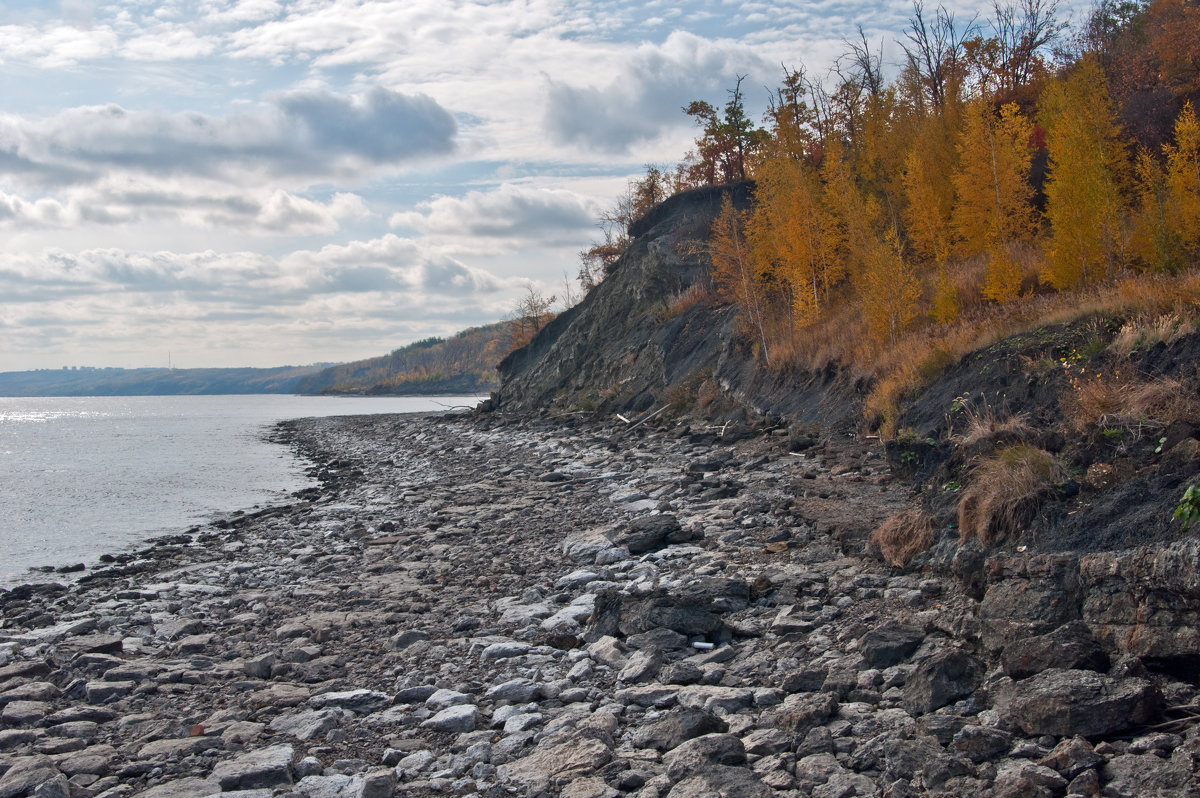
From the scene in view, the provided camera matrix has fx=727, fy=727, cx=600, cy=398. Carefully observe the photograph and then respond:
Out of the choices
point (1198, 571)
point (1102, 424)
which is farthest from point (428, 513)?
point (1198, 571)

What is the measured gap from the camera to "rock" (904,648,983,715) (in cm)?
521

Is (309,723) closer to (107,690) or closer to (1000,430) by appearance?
(107,690)

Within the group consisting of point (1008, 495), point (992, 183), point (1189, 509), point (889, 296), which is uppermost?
point (992, 183)

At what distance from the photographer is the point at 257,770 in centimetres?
549

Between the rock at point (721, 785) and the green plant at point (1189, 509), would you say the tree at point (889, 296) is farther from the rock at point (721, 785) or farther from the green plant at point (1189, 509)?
the rock at point (721, 785)

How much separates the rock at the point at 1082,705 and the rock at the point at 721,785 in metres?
1.74

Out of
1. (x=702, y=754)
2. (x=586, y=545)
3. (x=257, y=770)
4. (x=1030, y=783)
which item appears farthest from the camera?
(x=586, y=545)

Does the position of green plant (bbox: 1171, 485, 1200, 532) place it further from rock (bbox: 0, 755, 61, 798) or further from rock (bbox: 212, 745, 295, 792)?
rock (bbox: 0, 755, 61, 798)

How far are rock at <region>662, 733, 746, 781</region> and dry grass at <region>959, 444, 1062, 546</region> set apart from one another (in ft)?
12.4

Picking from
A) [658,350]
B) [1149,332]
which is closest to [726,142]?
[658,350]

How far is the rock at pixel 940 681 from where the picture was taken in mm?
5207

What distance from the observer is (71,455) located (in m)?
45.8

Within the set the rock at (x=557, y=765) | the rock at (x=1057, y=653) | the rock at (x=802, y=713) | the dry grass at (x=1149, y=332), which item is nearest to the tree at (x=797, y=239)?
the dry grass at (x=1149, y=332)

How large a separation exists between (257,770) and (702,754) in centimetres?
335
